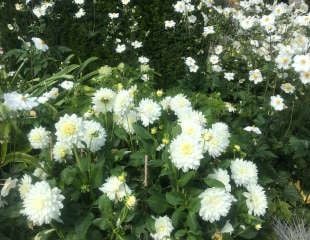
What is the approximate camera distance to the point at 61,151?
6.40 feet

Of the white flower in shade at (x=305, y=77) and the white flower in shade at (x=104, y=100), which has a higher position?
the white flower in shade at (x=104, y=100)

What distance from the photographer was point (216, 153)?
6.38 ft

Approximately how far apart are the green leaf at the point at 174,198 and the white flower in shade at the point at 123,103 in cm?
41

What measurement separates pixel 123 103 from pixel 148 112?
0.39 feet

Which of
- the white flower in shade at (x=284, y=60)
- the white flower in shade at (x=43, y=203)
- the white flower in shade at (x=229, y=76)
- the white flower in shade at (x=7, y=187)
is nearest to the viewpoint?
the white flower in shade at (x=43, y=203)

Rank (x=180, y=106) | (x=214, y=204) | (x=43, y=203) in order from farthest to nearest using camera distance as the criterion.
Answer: (x=180, y=106) → (x=214, y=204) → (x=43, y=203)

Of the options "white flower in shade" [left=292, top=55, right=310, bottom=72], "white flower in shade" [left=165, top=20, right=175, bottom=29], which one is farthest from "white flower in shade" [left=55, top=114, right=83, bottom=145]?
"white flower in shade" [left=165, top=20, right=175, bottom=29]

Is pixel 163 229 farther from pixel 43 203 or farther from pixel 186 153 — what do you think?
pixel 43 203

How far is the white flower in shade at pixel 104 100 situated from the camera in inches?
81.9

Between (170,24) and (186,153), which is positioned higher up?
(186,153)

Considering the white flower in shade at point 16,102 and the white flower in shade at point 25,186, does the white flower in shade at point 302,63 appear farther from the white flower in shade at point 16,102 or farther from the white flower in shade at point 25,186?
the white flower in shade at point 25,186

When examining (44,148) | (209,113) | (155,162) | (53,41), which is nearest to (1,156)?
(44,148)

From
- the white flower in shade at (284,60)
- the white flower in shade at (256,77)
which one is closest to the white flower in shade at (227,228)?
the white flower in shade at (284,60)

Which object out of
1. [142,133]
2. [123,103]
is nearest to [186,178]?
[142,133]
